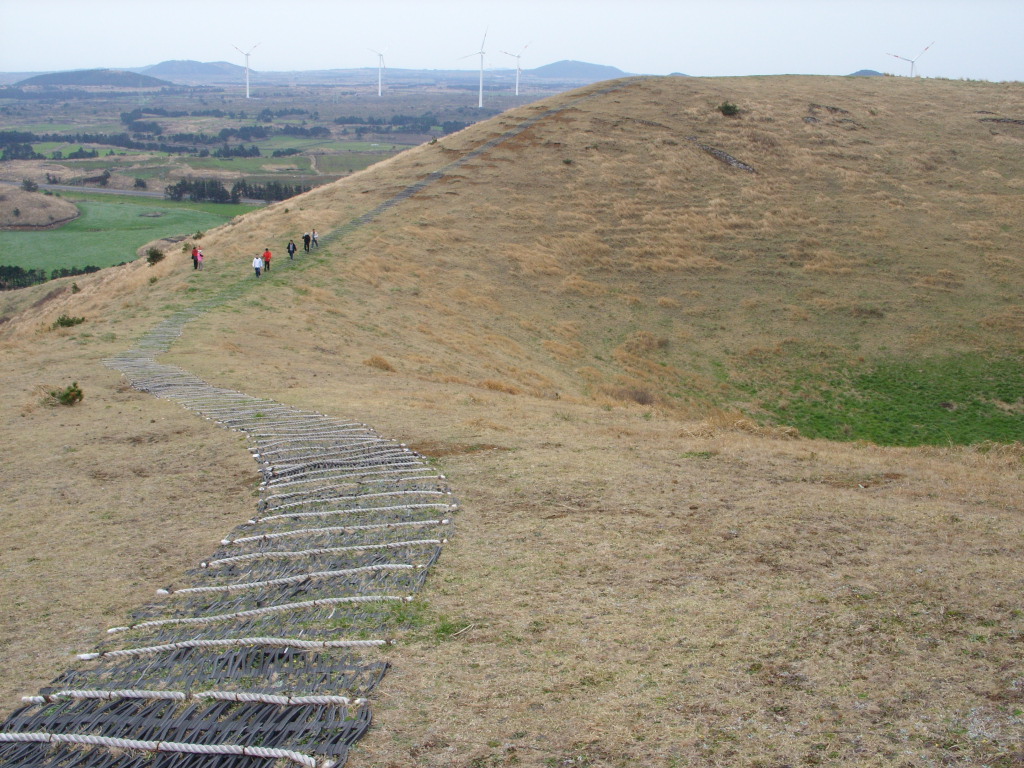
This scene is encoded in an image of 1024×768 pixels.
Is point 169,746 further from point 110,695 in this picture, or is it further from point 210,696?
point 110,695

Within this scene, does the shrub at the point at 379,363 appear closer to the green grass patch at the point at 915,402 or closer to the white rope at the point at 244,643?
the green grass patch at the point at 915,402

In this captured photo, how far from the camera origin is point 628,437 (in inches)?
819

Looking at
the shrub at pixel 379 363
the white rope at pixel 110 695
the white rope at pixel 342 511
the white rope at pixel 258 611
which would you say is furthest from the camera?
the shrub at pixel 379 363

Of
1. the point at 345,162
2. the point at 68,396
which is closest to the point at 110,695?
the point at 68,396

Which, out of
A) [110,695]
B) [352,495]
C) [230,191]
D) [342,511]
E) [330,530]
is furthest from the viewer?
[230,191]

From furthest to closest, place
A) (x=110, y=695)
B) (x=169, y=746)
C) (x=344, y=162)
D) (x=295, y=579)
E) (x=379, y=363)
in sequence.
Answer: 1. (x=344, y=162)
2. (x=379, y=363)
3. (x=295, y=579)
4. (x=110, y=695)
5. (x=169, y=746)

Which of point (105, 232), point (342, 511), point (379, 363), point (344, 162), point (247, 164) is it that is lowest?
point (105, 232)

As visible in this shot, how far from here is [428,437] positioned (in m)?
19.5

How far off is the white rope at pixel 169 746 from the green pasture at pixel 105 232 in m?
92.5

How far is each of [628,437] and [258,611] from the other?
40.0ft

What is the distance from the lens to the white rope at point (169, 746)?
7.61 metres

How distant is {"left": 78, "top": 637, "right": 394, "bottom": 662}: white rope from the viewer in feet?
31.7

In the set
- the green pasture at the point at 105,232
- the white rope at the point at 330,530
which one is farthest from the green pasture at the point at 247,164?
the white rope at the point at 330,530

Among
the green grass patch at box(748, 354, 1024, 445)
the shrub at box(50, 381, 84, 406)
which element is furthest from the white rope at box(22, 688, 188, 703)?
the green grass patch at box(748, 354, 1024, 445)
